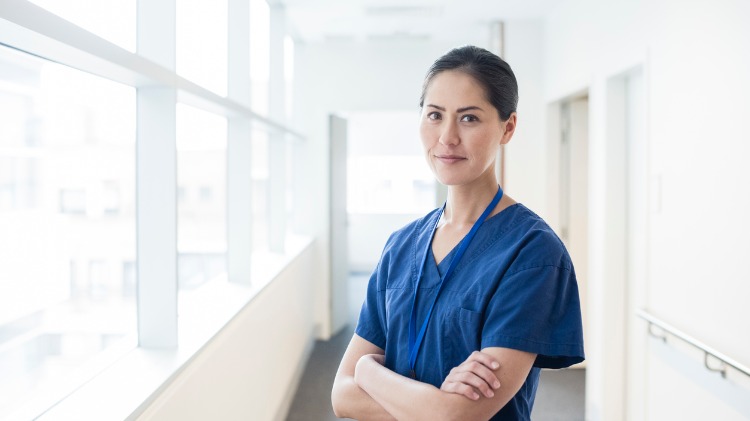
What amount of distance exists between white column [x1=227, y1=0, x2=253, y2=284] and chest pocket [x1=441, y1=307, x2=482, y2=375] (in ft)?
6.24

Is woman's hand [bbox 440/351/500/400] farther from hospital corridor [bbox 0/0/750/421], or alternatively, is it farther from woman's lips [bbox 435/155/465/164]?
woman's lips [bbox 435/155/465/164]

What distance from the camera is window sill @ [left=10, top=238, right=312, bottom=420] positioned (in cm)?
122

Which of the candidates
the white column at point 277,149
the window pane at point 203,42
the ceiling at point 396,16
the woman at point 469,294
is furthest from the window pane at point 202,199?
the woman at point 469,294

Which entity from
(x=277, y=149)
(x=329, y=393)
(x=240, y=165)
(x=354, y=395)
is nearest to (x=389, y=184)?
(x=277, y=149)

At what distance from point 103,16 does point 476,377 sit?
4.28ft

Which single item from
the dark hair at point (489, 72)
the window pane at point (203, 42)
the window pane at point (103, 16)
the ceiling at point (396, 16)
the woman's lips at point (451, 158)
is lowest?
the woman's lips at point (451, 158)

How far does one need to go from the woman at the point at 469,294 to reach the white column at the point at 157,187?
77 cm

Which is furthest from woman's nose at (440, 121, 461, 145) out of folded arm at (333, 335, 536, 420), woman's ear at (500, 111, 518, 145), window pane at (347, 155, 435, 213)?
window pane at (347, 155, 435, 213)

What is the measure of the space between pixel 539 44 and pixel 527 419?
3665 millimetres

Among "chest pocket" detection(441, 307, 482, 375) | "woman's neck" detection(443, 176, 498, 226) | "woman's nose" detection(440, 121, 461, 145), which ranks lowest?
"chest pocket" detection(441, 307, 482, 375)

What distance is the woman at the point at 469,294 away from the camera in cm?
93

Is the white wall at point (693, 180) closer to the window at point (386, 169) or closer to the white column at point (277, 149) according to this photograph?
the white column at point (277, 149)

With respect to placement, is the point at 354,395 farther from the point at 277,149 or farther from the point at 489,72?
the point at 277,149

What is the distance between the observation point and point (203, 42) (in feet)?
8.14
